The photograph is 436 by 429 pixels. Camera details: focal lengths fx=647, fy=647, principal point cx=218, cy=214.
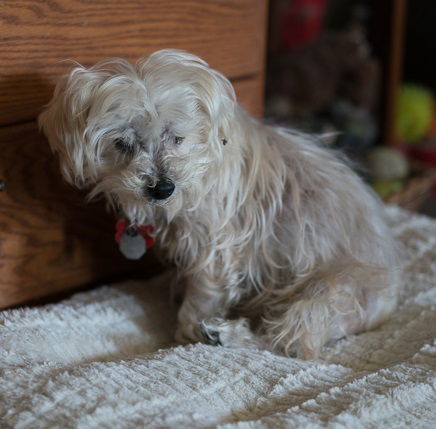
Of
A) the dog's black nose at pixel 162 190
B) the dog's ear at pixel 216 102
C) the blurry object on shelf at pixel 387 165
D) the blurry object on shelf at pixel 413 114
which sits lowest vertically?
the blurry object on shelf at pixel 387 165

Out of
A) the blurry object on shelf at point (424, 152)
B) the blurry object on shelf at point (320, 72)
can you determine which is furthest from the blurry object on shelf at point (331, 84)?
the blurry object on shelf at point (424, 152)

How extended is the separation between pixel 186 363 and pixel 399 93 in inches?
75.3

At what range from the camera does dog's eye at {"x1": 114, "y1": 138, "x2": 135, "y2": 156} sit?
1.04 metres

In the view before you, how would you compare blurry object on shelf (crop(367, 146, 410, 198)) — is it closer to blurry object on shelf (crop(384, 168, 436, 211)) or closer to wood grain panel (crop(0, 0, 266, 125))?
blurry object on shelf (crop(384, 168, 436, 211))

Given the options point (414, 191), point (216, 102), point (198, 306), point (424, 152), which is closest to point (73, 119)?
point (216, 102)

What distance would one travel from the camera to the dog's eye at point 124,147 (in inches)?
40.9

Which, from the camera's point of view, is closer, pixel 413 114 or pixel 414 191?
pixel 414 191

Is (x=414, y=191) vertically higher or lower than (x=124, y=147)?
lower

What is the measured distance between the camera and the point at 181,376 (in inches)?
39.0

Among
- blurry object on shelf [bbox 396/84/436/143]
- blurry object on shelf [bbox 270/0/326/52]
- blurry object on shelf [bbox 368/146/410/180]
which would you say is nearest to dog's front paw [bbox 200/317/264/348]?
blurry object on shelf [bbox 368/146/410/180]

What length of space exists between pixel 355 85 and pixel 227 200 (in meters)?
1.46

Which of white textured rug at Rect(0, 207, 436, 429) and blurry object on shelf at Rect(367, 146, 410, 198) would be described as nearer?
white textured rug at Rect(0, 207, 436, 429)

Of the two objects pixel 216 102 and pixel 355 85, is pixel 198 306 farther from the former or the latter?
pixel 355 85

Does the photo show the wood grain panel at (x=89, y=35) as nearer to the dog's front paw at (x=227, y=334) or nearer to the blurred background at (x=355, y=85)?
the dog's front paw at (x=227, y=334)
